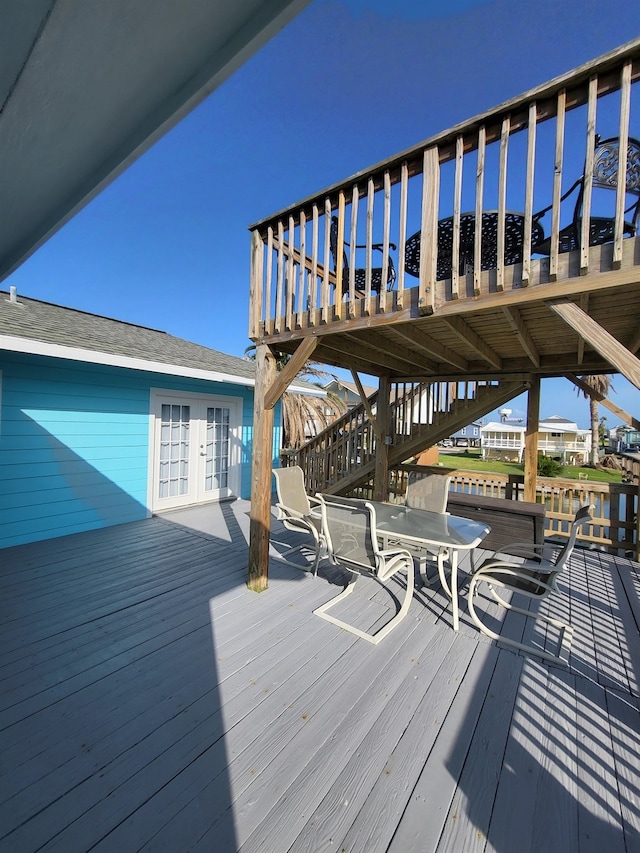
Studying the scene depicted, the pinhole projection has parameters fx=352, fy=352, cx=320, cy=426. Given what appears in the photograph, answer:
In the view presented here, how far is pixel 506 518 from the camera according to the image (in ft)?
14.4

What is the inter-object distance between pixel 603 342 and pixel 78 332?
19.0ft

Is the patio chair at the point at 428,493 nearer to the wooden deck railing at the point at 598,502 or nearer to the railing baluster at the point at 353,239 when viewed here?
the wooden deck railing at the point at 598,502

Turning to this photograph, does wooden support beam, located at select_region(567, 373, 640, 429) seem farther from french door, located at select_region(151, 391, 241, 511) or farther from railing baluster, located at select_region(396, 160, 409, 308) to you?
french door, located at select_region(151, 391, 241, 511)

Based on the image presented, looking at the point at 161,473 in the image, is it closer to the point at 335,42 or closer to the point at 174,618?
the point at 174,618

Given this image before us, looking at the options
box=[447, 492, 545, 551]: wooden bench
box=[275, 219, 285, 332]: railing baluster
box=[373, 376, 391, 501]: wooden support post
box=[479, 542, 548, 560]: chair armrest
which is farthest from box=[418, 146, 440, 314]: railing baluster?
box=[373, 376, 391, 501]: wooden support post

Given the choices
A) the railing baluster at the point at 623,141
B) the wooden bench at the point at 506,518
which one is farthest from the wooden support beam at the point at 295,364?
the wooden bench at the point at 506,518

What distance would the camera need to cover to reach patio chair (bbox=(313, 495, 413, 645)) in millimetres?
2740

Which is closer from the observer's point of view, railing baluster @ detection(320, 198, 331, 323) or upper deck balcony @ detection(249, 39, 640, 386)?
upper deck balcony @ detection(249, 39, 640, 386)

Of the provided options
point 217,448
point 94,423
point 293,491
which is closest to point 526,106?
point 293,491

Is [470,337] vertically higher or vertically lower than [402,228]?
lower

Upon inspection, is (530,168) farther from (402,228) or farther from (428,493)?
(428,493)

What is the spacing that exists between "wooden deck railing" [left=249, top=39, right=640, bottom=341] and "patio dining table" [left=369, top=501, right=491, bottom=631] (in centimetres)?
183

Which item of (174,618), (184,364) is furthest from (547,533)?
(184,364)

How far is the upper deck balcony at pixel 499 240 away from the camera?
1.91m
